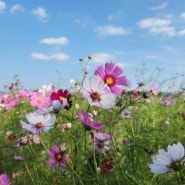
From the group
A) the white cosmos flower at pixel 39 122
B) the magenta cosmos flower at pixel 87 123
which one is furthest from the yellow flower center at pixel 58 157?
the magenta cosmos flower at pixel 87 123

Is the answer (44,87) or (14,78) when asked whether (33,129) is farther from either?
(14,78)

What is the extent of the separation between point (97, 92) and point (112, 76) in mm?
122

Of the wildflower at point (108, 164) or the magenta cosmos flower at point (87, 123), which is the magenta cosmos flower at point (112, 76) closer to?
the magenta cosmos flower at point (87, 123)

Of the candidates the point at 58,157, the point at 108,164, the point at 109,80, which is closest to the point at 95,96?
the point at 109,80

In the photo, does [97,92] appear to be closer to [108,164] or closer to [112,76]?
[112,76]

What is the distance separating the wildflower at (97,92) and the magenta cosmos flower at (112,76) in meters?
0.07

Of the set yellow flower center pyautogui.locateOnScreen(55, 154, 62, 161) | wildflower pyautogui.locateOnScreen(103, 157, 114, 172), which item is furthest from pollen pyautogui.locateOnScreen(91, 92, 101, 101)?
wildflower pyautogui.locateOnScreen(103, 157, 114, 172)

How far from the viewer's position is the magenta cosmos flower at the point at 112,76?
1180 mm

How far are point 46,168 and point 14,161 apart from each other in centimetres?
49

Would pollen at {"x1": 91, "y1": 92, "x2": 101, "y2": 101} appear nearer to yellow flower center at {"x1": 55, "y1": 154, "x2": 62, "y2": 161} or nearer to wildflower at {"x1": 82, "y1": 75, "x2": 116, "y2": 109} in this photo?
wildflower at {"x1": 82, "y1": 75, "x2": 116, "y2": 109}

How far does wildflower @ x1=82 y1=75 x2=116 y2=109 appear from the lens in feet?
3.54

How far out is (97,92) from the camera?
1097 millimetres

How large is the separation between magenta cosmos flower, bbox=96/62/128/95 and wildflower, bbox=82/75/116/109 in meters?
0.07

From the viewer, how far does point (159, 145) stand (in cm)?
221
